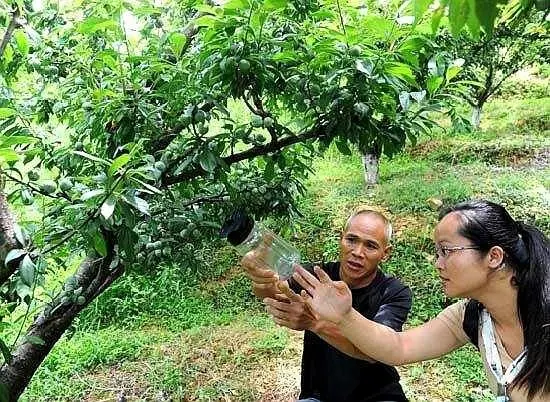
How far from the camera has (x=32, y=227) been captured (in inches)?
60.9

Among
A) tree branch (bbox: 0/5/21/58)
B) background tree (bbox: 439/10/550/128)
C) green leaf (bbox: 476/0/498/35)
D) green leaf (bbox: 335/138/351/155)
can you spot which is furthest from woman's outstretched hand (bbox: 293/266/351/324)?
background tree (bbox: 439/10/550/128)

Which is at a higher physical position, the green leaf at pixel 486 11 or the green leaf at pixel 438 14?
the green leaf at pixel 486 11

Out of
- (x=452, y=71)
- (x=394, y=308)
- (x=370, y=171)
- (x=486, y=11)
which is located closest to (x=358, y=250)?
(x=394, y=308)

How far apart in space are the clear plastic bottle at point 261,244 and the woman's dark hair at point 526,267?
1.32ft

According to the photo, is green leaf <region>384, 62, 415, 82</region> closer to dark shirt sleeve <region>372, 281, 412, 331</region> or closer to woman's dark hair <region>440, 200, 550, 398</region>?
woman's dark hair <region>440, 200, 550, 398</region>

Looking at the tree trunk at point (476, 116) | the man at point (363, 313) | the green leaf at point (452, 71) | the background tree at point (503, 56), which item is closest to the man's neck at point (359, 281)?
the man at point (363, 313)

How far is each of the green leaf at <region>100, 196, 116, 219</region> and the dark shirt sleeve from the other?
0.80 m

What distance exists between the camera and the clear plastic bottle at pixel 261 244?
143 cm

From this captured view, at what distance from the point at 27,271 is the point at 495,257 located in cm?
92

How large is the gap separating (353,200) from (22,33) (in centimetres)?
474

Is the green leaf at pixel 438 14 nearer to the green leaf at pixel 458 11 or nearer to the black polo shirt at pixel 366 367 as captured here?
the green leaf at pixel 458 11

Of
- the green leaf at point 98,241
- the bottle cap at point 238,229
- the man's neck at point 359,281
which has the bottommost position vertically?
the man's neck at point 359,281

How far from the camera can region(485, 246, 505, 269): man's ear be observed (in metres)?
1.35

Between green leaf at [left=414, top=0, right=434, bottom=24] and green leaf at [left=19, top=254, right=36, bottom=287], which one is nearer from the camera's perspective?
green leaf at [left=414, top=0, right=434, bottom=24]
